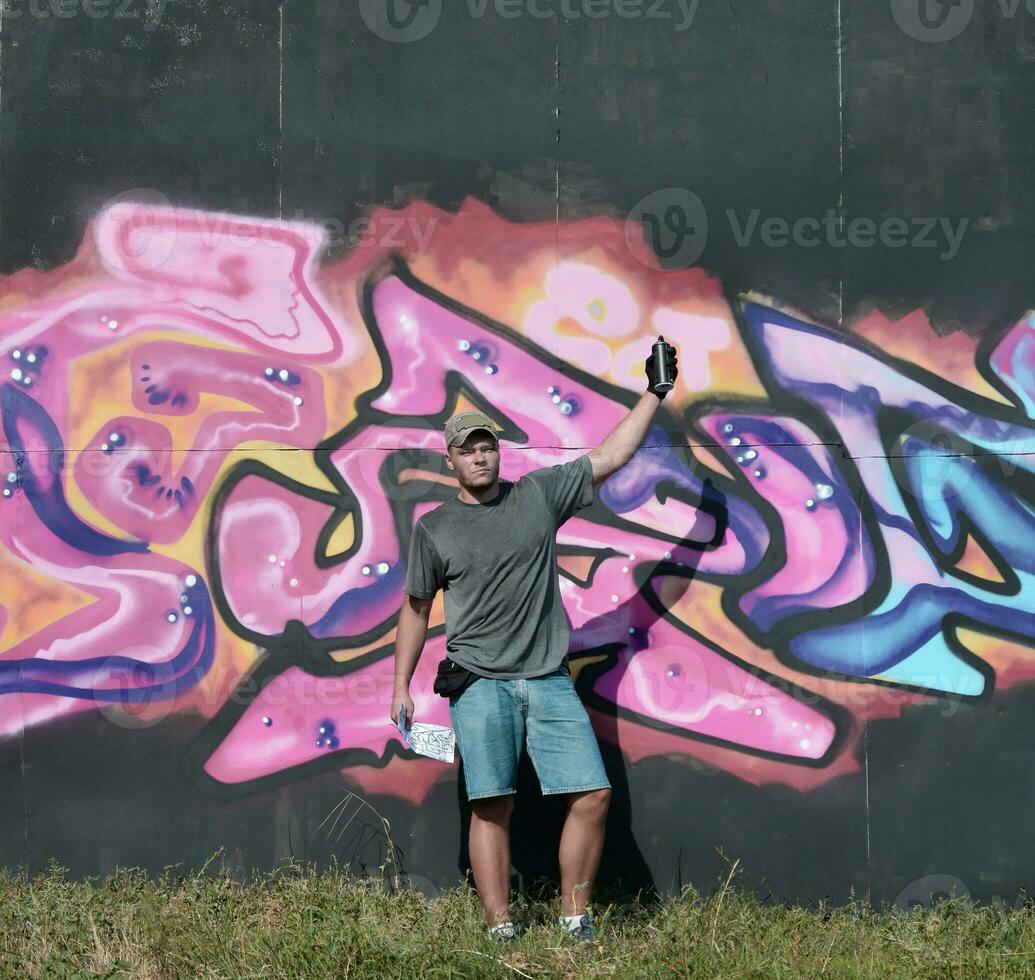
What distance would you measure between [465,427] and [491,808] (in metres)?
1.32

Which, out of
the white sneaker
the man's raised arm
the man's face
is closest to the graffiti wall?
the man's raised arm

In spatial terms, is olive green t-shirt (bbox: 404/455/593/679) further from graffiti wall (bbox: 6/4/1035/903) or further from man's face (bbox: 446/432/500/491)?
graffiti wall (bbox: 6/4/1035/903)

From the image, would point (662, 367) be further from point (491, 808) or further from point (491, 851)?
point (491, 851)

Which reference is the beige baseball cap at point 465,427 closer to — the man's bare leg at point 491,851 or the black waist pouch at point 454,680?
the black waist pouch at point 454,680

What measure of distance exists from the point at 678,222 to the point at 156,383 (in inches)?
85.3

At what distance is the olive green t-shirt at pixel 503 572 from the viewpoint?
169 inches

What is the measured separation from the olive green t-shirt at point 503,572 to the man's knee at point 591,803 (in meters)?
Answer: 0.44

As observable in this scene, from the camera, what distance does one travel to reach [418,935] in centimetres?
408

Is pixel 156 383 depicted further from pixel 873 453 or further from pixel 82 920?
pixel 873 453

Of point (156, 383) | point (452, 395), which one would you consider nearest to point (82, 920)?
point (156, 383)

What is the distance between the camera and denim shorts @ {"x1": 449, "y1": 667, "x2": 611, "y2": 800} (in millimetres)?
4211

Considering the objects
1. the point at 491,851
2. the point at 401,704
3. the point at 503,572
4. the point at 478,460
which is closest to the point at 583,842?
the point at 491,851

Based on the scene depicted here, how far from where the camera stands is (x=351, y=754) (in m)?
4.85

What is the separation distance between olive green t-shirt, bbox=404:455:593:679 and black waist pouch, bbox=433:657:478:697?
23mm
